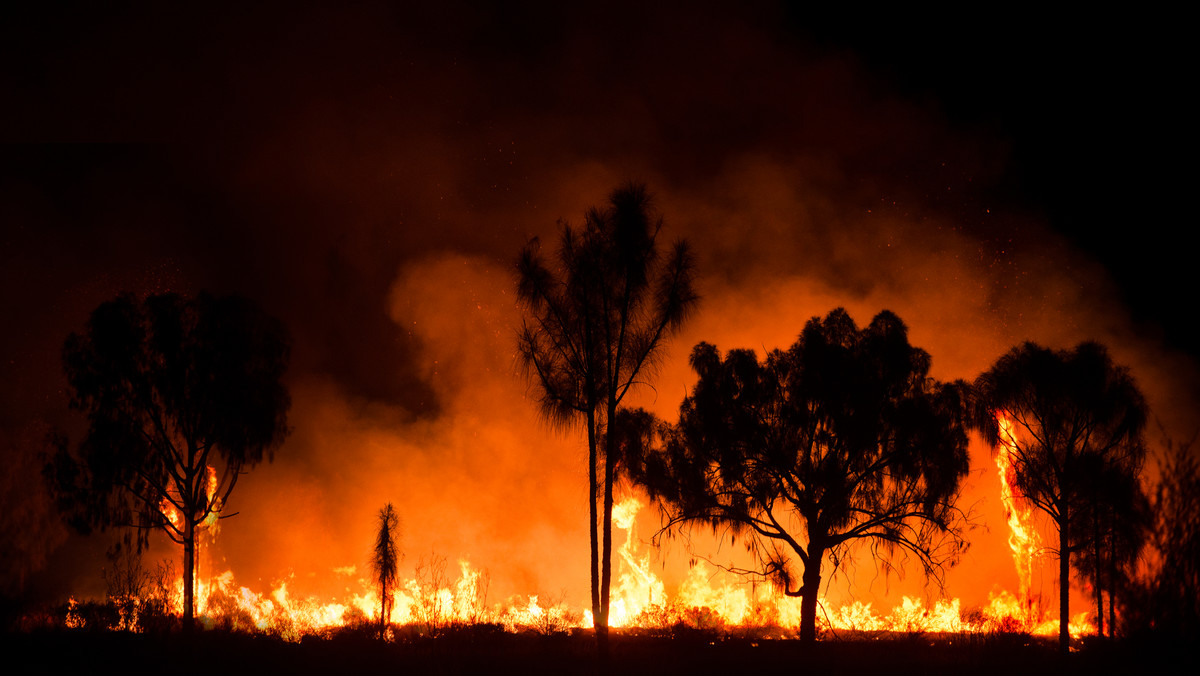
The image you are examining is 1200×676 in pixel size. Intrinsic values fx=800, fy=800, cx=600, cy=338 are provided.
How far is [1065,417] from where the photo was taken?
84.6 feet

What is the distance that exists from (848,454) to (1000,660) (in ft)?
24.3

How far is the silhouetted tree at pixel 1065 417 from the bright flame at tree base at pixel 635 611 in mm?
4914

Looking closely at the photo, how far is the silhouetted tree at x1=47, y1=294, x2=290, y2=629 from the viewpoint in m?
25.6

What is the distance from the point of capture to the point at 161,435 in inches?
1051

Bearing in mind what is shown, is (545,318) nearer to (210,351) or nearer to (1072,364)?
(210,351)

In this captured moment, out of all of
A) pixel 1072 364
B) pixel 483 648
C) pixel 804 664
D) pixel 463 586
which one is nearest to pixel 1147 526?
pixel 804 664

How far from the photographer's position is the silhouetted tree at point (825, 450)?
72.3 feet

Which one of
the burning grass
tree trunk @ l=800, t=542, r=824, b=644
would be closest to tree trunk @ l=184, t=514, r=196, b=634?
the burning grass

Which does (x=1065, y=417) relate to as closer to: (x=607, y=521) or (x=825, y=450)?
(x=825, y=450)

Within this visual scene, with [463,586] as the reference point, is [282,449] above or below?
above

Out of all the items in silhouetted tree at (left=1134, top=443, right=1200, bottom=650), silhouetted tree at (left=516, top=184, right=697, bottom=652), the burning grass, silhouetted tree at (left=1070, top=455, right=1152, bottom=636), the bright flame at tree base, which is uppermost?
silhouetted tree at (left=516, top=184, right=697, bottom=652)

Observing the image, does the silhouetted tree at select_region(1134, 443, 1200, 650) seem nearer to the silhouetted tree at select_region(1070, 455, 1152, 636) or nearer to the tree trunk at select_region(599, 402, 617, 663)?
the tree trunk at select_region(599, 402, 617, 663)

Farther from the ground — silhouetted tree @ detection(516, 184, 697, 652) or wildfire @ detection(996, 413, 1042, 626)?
silhouetted tree @ detection(516, 184, 697, 652)

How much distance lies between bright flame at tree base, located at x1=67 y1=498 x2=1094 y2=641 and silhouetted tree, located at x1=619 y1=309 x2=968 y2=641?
4952 mm
